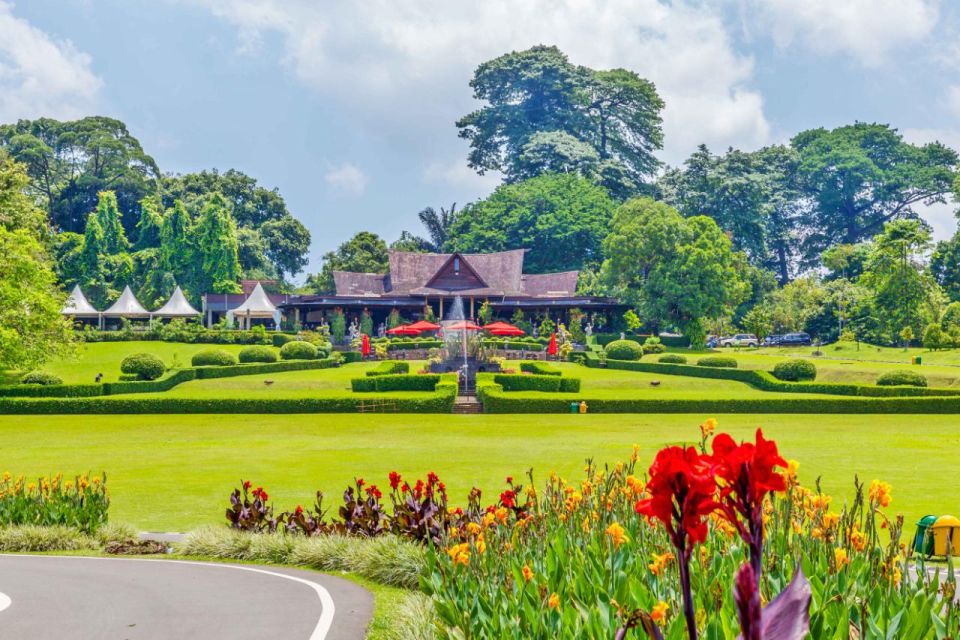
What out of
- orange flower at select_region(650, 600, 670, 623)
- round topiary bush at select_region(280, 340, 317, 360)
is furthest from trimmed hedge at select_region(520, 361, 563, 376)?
orange flower at select_region(650, 600, 670, 623)

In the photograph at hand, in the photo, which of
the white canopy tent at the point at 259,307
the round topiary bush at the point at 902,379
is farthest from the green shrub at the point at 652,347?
the white canopy tent at the point at 259,307

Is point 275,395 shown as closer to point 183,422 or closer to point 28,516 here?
point 183,422

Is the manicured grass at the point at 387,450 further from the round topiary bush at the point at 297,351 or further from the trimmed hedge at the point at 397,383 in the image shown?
the round topiary bush at the point at 297,351

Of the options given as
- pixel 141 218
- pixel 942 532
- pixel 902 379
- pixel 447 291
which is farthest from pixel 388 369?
pixel 141 218

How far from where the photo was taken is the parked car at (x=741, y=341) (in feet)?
216

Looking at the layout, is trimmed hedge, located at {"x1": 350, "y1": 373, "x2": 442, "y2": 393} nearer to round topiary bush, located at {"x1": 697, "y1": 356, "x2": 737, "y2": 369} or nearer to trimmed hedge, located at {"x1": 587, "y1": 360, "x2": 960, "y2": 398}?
trimmed hedge, located at {"x1": 587, "y1": 360, "x2": 960, "y2": 398}

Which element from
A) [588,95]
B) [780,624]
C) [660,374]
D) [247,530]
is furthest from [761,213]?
[780,624]

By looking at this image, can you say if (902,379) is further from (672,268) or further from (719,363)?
(672,268)

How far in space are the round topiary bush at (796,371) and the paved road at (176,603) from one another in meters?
33.0

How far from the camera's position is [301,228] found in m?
92.6

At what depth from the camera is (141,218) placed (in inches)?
3150

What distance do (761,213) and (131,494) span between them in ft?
230

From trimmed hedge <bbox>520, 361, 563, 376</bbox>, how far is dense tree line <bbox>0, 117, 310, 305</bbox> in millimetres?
37879

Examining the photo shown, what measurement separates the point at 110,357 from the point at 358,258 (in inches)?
1265
